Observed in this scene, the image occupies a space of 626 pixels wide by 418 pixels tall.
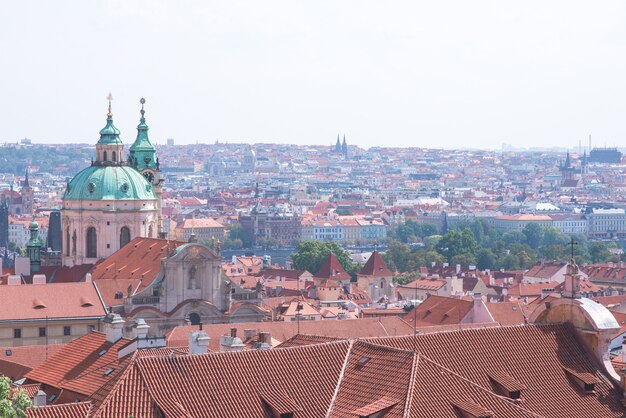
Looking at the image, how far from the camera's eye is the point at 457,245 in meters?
148

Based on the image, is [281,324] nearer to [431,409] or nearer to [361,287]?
[431,409]

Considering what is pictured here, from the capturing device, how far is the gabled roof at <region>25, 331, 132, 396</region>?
32.7 meters

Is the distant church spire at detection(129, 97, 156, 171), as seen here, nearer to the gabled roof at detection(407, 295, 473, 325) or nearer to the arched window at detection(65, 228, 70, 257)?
the arched window at detection(65, 228, 70, 257)

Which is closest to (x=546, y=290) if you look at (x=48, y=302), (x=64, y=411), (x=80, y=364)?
(x=48, y=302)

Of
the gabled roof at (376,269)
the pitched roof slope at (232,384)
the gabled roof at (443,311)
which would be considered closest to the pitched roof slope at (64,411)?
the pitched roof slope at (232,384)

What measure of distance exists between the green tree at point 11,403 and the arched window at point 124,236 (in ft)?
193

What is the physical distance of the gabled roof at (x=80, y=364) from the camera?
32.7 metres

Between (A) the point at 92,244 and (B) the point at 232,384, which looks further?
(A) the point at 92,244

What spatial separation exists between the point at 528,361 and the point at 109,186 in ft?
182

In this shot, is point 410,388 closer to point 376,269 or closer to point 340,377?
point 340,377

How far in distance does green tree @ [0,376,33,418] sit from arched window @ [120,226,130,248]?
58744 mm

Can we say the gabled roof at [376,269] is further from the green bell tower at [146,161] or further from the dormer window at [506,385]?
the dormer window at [506,385]

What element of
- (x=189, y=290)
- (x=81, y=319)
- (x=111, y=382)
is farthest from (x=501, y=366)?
(x=189, y=290)

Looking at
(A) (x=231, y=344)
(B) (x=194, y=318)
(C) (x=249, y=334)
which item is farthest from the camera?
(B) (x=194, y=318)
